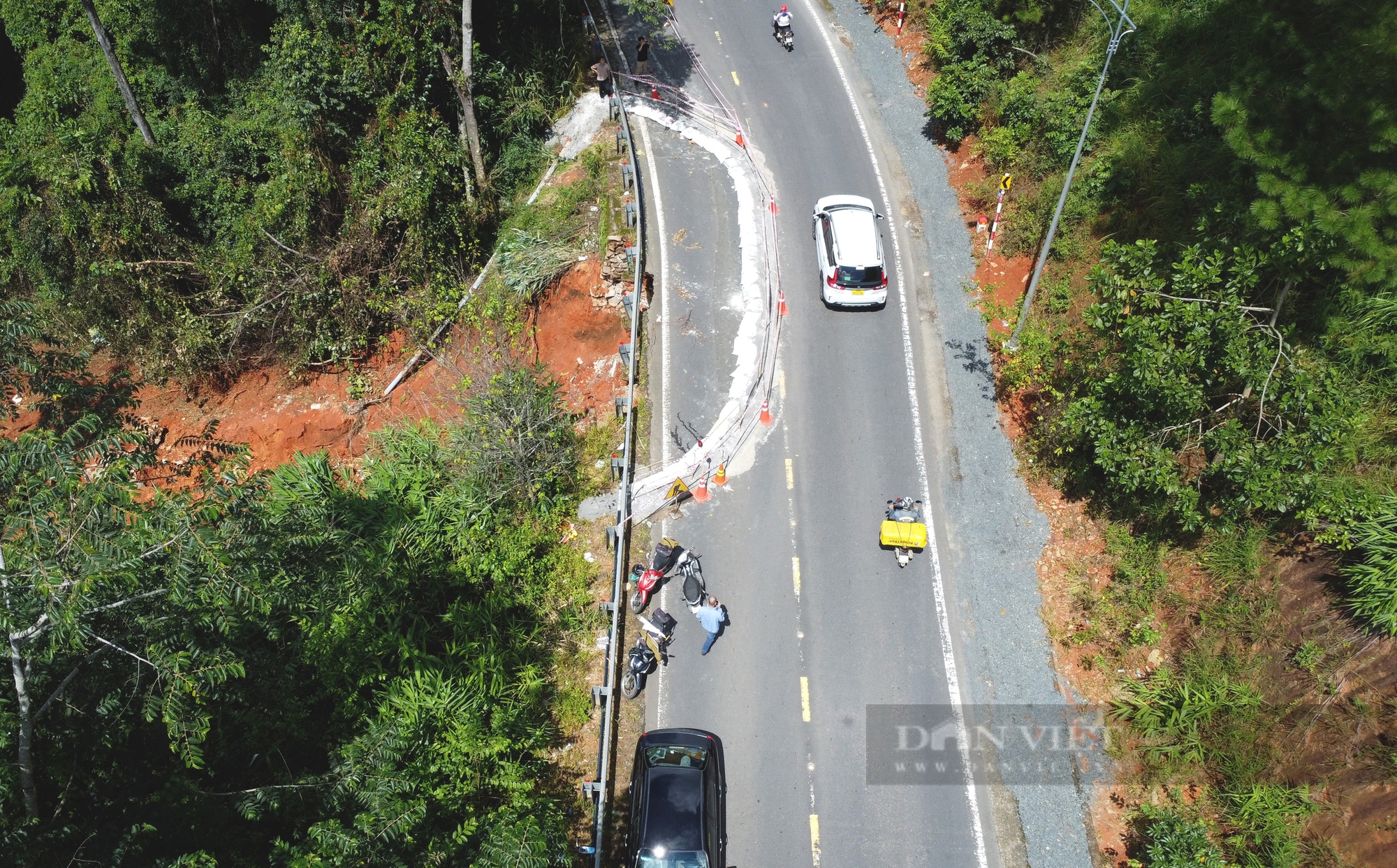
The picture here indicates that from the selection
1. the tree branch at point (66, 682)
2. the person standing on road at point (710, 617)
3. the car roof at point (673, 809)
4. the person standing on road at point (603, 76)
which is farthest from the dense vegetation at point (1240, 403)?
the person standing on road at point (603, 76)

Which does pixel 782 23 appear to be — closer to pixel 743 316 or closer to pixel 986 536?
pixel 743 316

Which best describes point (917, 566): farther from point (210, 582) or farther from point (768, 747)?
point (210, 582)

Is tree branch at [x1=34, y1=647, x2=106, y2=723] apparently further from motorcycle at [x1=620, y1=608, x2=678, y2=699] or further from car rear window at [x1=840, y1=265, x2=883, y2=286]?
car rear window at [x1=840, y1=265, x2=883, y2=286]

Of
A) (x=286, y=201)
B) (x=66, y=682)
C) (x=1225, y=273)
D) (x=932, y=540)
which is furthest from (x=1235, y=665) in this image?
(x=286, y=201)

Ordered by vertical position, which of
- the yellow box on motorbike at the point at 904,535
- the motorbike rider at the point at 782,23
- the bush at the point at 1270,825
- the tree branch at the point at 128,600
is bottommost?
the bush at the point at 1270,825

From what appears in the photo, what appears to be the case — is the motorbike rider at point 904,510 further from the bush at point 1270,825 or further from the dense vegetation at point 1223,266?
the bush at point 1270,825

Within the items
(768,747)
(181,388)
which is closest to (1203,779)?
(768,747)

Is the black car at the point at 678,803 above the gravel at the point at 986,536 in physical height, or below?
below

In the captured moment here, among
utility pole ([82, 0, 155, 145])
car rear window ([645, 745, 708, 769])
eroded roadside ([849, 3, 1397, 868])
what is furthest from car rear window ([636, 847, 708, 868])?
utility pole ([82, 0, 155, 145])
